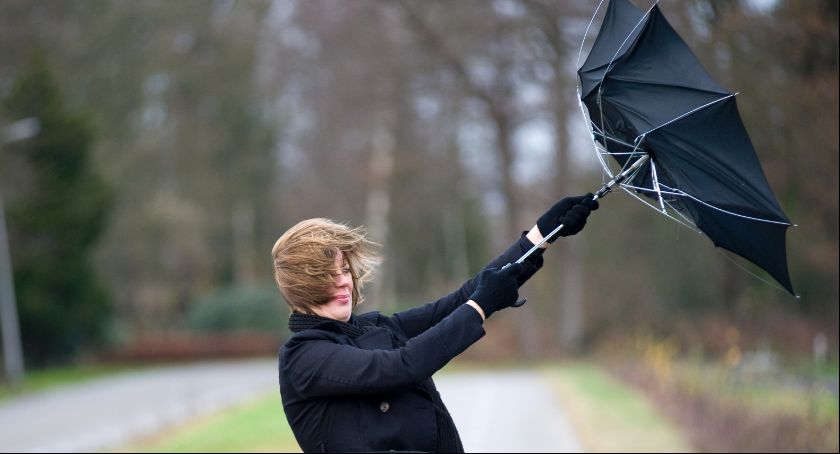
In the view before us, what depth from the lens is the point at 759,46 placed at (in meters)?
13.2

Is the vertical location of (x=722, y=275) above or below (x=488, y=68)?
below

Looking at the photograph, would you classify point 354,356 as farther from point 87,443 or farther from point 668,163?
point 87,443

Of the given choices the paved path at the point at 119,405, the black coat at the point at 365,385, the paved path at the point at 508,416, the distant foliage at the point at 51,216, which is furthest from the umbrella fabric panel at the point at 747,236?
the distant foliage at the point at 51,216

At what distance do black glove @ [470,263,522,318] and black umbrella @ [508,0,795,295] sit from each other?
1.87 ft

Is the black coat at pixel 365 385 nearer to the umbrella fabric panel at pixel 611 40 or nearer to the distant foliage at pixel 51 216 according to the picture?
the umbrella fabric panel at pixel 611 40

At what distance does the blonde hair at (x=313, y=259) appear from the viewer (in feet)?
12.7

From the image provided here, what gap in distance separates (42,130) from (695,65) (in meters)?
33.9

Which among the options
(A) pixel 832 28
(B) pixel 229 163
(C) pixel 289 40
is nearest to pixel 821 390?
(A) pixel 832 28

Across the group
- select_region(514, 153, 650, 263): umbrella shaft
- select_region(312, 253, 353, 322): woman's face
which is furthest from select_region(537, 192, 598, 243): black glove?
select_region(312, 253, 353, 322): woman's face

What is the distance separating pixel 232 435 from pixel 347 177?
1379 inches

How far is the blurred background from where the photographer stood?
23469 mm

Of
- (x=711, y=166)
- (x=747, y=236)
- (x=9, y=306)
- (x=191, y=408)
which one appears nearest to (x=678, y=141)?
(x=711, y=166)

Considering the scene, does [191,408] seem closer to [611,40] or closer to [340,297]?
[611,40]

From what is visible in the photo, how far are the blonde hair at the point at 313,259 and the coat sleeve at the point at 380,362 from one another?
0.20 metres
